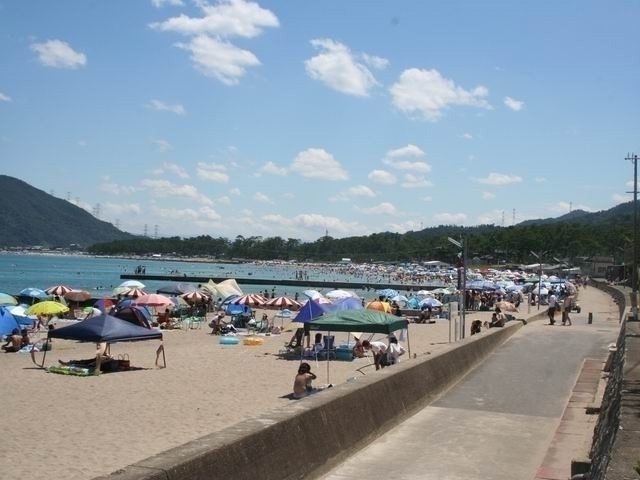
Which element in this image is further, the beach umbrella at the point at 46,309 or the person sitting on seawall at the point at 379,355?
the beach umbrella at the point at 46,309

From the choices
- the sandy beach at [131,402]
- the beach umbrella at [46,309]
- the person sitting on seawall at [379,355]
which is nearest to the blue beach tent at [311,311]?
the sandy beach at [131,402]

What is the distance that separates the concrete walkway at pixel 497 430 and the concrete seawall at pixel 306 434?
0.74 feet

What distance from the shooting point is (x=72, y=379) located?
1803cm

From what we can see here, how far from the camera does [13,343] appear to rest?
24.1 meters

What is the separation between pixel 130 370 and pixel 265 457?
48.7 ft

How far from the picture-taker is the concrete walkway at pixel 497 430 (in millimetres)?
7715

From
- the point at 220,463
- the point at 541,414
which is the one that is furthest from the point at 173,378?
the point at 220,463

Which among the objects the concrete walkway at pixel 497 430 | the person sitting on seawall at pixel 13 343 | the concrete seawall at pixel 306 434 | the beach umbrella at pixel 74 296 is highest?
the concrete seawall at pixel 306 434

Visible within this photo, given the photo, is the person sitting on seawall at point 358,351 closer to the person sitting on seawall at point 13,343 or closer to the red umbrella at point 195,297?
the person sitting on seawall at point 13,343

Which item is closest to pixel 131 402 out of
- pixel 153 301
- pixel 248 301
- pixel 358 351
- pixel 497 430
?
pixel 497 430

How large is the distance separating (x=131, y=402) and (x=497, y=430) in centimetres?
839

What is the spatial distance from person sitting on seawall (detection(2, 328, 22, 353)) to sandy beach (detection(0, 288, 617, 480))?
3.01 feet

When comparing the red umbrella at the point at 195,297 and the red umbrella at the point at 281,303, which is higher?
the red umbrella at the point at 281,303

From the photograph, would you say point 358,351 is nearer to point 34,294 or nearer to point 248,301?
point 248,301
